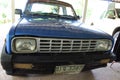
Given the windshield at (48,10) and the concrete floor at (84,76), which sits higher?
the windshield at (48,10)

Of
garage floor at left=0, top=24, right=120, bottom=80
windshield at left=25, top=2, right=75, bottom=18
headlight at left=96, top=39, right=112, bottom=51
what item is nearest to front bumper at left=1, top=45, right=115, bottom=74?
headlight at left=96, top=39, right=112, bottom=51

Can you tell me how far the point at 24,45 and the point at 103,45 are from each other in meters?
1.09

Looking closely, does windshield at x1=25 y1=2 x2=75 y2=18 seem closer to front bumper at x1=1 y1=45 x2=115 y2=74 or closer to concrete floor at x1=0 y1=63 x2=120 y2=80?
concrete floor at x1=0 y1=63 x2=120 y2=80

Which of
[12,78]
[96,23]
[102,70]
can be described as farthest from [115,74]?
[96,23]

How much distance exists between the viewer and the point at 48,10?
→ 320 centimetres

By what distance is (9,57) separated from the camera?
1.79 meters

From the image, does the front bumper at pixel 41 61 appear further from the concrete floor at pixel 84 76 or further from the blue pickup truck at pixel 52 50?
the concrete floor at pixel 84 76

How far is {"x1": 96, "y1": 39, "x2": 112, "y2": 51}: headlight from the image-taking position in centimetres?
222

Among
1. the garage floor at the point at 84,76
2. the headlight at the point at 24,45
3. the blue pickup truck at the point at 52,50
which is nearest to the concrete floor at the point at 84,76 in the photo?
the garage floor at the point at 84,76

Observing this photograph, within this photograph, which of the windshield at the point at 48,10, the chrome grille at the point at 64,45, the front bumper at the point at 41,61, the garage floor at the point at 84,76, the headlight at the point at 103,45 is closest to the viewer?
the front bumper at the point at 41,61

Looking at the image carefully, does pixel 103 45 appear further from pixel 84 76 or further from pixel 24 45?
pixel 24 45

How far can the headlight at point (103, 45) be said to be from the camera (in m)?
2.22

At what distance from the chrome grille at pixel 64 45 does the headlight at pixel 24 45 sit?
0.23ft

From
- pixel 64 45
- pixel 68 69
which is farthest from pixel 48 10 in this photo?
pixel 68 69
